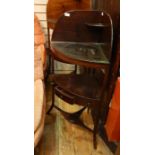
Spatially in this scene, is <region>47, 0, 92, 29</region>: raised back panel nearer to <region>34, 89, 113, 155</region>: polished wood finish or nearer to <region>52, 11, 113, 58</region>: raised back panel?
<region>52, 11, 113, 58</region>: raised back panel

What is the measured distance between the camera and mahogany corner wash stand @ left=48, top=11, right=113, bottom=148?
1.49 m

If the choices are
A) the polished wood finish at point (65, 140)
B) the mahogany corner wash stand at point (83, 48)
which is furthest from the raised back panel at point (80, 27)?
the polished wood finish at point (65, 140)

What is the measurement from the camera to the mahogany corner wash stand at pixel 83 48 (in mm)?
1487

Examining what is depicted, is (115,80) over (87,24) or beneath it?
beneath

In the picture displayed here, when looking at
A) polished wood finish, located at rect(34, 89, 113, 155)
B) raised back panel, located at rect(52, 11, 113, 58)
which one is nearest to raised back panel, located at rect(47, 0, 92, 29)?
raised back panel, located at rect(52, 11, 113, 58)

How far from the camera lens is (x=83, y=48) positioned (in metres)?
1.57

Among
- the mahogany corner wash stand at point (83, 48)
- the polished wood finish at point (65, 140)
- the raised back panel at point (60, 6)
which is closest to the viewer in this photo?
the mahogany corner wash stand at point (83, 48)

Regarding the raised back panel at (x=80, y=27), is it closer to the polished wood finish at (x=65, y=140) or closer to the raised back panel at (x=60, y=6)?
the raised back panel at (x=60, y=6)
